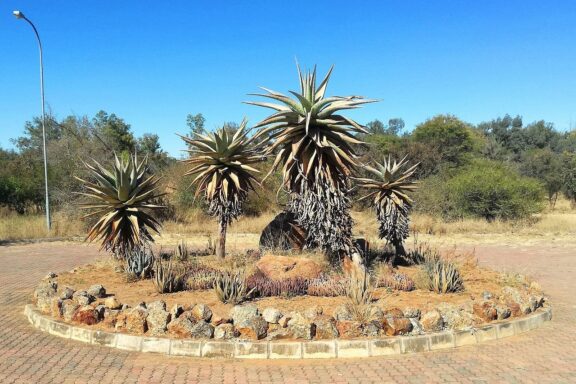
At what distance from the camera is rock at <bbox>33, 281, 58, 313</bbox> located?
8164mm

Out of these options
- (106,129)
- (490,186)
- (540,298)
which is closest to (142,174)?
(540,298)

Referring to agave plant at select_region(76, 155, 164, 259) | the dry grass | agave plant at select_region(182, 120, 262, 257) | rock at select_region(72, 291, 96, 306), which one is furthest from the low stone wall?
the dry grass

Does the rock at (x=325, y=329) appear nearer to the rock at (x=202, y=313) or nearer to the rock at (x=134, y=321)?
the rock at (x=202, y=313)

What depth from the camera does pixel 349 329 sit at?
6730mm

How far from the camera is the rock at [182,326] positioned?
672 centimetres

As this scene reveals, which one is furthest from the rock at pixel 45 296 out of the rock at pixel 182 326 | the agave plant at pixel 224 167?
the agave plant at pixel 224 167

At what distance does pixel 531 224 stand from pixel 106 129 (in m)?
34.9

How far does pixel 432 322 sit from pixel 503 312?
4.82 ft

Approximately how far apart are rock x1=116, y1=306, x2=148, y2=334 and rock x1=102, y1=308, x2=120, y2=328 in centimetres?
12

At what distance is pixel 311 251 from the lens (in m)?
10.8

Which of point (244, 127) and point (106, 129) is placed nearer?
point (244, 127)

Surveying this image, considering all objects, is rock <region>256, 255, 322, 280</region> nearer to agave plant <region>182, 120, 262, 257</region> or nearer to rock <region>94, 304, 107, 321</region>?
agave plant <region>182, 120, 262, 257</region>

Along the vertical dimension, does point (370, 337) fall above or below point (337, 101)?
below

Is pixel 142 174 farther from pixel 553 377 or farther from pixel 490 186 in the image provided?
pixel 490 186
